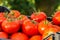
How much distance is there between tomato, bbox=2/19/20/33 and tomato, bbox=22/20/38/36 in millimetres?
46

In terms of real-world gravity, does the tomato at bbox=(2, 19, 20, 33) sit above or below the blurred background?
above

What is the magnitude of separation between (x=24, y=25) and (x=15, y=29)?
6cm

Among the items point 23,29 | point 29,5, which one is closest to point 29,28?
point 23,29

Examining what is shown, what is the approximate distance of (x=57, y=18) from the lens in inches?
57.2

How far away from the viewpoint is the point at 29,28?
4.47ft

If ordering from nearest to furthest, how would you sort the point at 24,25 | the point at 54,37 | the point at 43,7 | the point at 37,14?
1. the point at 54,37
2. the point at 24,25
3. the point at 37,14
4. the point at 43,7

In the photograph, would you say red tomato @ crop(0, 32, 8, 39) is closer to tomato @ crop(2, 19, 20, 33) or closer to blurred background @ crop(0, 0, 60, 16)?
tomato @ crop(2, 19, 20, 33)

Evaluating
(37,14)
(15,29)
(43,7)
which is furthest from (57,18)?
(43,7)

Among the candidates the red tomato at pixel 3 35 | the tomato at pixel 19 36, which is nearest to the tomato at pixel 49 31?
the tomato at pixel 19 36

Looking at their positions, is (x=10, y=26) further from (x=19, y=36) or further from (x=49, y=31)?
(x=49, y=31)

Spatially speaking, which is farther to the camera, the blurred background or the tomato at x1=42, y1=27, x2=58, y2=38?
the blurred background

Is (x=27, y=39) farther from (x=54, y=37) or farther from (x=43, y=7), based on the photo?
(x=43, y=7)

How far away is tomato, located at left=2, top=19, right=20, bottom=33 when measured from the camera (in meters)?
1.36

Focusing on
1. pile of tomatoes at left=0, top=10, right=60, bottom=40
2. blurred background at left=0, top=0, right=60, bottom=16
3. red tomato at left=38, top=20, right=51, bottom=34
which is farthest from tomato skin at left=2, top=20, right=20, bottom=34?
blurred background at left=0, top=0, right=60, bottom=16
